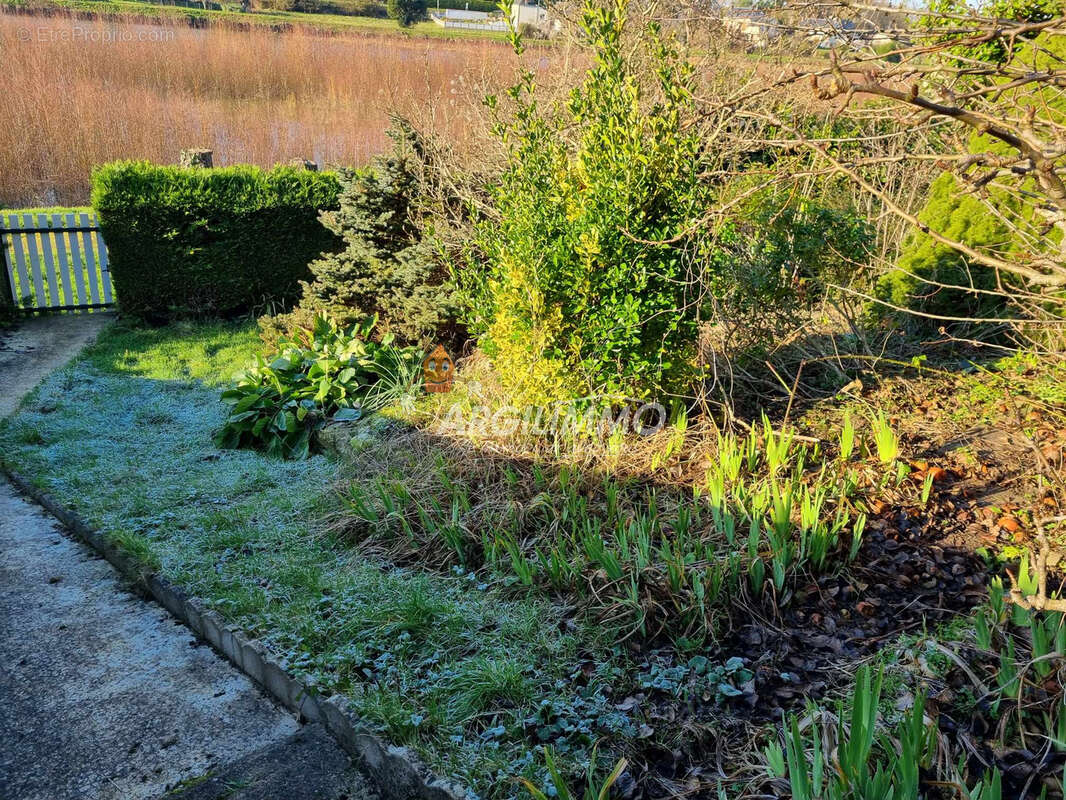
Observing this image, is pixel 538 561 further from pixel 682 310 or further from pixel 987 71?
pixel 987 71

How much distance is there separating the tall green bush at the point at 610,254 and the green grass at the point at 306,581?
1.48m

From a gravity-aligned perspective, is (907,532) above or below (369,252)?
below

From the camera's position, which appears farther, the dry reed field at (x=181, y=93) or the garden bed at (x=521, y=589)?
the dry reed field at (x=181, y=93)

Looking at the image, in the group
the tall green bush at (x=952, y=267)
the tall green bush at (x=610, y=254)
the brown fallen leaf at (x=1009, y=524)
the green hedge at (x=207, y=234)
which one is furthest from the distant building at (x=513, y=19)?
the brown fallen leaf at (x=1009, y=524)

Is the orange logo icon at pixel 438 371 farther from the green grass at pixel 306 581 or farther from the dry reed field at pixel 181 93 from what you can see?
the dry reed field at pixel 181 93

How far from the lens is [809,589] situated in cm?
317

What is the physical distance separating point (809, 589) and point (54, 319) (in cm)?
939

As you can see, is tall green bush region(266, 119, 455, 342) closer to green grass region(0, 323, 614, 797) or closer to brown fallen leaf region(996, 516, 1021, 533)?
green grass region(0, 323, 614, 797)

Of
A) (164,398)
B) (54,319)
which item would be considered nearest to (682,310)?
(164,398)

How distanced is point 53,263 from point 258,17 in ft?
→ 41.0

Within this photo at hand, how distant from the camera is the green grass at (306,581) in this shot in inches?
106

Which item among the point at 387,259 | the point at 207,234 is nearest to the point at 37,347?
the point at 207,234

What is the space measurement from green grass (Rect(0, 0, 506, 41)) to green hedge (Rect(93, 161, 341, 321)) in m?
9.18

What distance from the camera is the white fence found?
29.9ft
